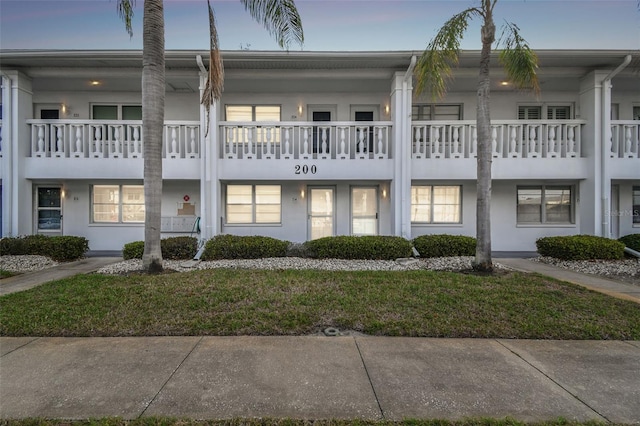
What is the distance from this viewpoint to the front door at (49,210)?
464 inches

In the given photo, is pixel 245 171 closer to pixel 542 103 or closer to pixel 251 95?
pixel 251 95

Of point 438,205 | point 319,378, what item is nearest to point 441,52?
point 438,205

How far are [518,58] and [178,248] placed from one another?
1059cm

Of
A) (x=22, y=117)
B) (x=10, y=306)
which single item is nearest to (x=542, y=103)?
(x=10, y=306)

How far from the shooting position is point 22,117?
10.4 metres

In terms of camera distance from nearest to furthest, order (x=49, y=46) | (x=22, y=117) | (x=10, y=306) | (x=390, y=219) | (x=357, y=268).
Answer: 1. (x=10, y=306)
2. (x=357, y=268)
3. (x=49, y=46)
4. (x=22, y=117)
5. (x=390, y=219)

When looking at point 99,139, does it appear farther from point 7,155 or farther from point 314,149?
point 314,149

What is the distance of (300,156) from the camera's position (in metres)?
10.6

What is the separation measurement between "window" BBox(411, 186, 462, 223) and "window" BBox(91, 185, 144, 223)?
10392 mm

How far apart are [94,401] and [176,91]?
11.5 m

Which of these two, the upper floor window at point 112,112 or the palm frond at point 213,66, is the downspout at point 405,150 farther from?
the upper floor window at point 112,112

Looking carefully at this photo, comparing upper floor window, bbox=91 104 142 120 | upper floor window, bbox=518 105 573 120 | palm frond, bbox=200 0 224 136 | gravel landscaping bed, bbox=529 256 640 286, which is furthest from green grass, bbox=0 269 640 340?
upper floor window, bbox=518 105 573 120

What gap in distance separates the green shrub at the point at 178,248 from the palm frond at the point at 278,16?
19.8 feet

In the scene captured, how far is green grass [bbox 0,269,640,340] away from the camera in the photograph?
175 inches
